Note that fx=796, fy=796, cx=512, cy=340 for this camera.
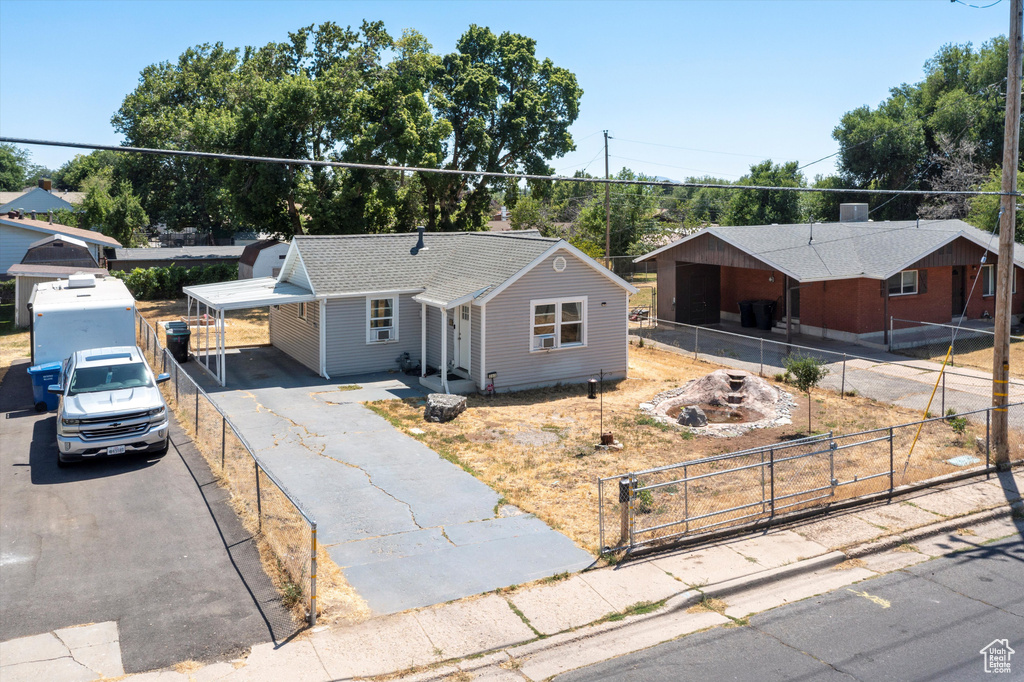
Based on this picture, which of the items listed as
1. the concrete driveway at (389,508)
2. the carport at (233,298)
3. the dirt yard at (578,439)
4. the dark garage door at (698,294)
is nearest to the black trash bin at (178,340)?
the carport at (233,298)

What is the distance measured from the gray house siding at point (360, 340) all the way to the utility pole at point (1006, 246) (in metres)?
15.4

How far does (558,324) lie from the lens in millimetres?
22844

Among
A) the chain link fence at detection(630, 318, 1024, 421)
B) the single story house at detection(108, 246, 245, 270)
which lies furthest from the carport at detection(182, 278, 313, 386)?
the single story house at detection(108, 246, 245, 270)

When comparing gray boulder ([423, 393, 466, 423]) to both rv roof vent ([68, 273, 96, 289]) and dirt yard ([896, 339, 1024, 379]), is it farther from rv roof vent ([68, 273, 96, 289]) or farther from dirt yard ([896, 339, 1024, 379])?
dirt yard ([896, 339, 1024, 379])

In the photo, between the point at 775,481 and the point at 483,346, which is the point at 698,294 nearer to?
the point at 483,346

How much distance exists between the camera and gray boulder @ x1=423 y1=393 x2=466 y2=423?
62.3 feet

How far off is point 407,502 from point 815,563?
6471 millimetres

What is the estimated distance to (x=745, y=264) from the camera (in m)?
30.5

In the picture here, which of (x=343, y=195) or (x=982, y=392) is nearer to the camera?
(x=982, y=392)

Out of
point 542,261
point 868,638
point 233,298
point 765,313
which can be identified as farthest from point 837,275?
point 868,638

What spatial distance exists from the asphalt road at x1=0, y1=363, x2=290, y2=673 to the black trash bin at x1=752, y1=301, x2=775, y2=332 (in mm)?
23759

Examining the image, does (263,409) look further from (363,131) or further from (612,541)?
(363,131)

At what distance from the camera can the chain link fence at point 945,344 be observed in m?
26.2

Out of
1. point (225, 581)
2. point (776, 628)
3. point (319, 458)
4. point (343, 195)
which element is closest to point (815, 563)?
point (776, 628)
